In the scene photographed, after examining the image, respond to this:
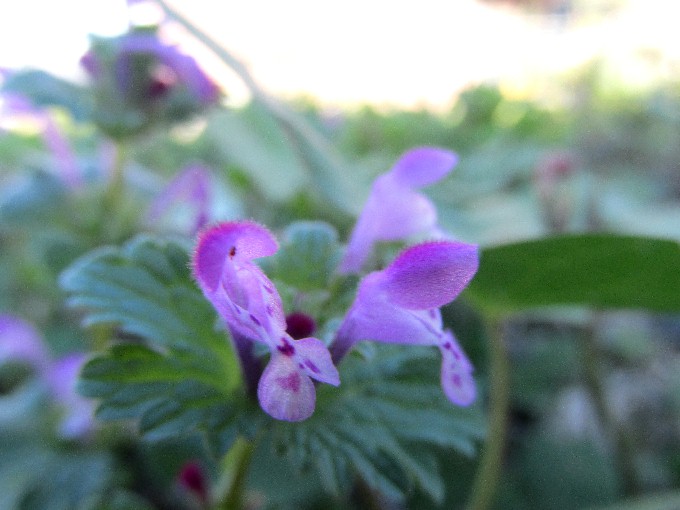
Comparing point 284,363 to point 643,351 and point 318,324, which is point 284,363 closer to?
point 318,324

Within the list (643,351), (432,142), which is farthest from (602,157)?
(643,351)

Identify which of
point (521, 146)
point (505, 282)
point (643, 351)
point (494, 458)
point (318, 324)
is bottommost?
point (643, 351)

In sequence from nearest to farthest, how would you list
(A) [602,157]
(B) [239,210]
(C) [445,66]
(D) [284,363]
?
(D) [284,363]
(B) [239,210]
(A) [602,157]
(C) [445,66]

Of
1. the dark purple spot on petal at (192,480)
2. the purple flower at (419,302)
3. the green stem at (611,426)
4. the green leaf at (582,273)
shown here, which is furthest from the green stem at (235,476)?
the green stem at (611,426)

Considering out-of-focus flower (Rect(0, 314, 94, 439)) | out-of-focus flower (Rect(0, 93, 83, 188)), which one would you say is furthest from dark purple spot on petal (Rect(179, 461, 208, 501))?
out-of-focus flower (Rect(0, 93, 83, 188))

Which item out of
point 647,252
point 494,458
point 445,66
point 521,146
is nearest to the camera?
point 647,252

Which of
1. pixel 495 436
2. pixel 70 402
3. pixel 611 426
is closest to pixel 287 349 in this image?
pixel 495 436

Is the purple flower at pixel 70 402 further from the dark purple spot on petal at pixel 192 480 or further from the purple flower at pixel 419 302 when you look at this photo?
the purple flower at pixel 419 302

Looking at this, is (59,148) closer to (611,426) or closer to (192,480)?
(192,480)
